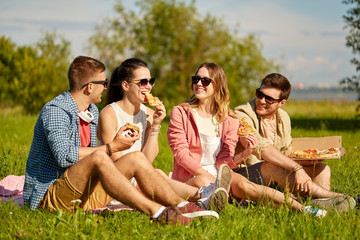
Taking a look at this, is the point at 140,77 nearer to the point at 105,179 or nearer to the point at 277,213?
the point at 105,179

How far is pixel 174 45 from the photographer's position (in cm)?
2341

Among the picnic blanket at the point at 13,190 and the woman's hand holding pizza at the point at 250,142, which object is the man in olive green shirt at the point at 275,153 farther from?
the picnic blanket at the point at 13,190

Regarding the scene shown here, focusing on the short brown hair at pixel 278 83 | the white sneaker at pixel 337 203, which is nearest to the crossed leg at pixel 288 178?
the white sneaker at pixel 337 203

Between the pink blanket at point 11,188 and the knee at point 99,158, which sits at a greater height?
the knee at point 99,158

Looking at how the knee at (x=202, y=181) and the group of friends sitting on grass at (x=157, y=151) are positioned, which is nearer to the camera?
the group of friends sitting on grass at (x=157, y=151)

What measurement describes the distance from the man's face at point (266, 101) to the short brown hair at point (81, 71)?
1.91 m

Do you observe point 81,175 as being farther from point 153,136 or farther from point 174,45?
point 174,45

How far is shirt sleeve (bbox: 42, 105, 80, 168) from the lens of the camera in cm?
418

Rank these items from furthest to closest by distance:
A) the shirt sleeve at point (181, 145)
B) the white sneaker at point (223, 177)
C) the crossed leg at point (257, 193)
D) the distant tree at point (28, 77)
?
the distant tree at point (28, 77), the shirt sleeve at point (181, 145), the crossed leg at point (257, 193), the white sneaker at point (223, 177)

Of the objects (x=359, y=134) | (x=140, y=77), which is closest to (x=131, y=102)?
(x=140, y=77)

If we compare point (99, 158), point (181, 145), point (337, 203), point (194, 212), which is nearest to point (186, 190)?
point (181, 145)

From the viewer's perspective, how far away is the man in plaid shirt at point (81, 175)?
13.1ft

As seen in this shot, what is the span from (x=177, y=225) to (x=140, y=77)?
2.12 metres

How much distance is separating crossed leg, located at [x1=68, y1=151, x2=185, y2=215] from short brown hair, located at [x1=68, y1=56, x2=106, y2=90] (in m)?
0.99
